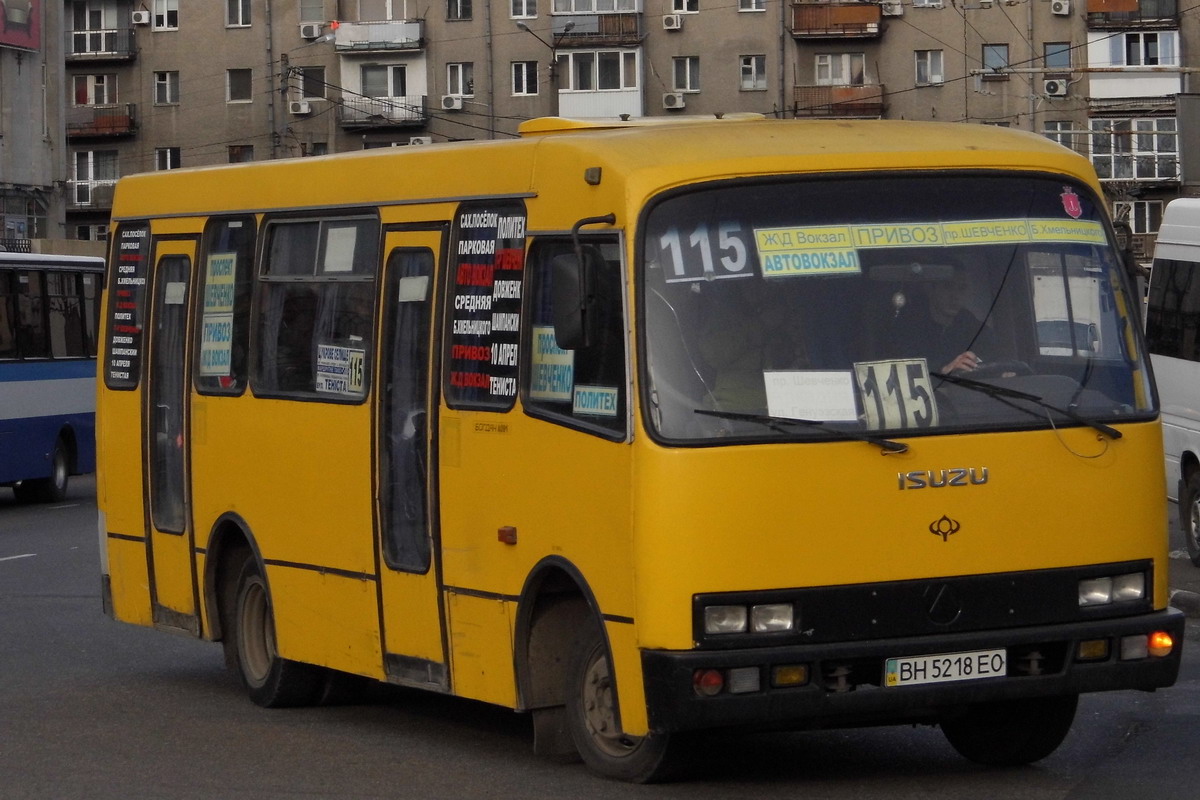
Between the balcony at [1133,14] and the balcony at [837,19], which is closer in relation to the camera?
the balcony at [1133,14]

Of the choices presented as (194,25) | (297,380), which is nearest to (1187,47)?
(194,25)

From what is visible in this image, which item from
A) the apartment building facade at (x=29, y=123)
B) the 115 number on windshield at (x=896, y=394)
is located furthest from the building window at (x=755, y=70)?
the 115 number on windshield at (x=896, y=394)

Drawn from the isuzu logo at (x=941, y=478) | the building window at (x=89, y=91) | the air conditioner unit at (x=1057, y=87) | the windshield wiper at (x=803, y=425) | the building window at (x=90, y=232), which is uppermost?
the building window at (x=89, y=91)

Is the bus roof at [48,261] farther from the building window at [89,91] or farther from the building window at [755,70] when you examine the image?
the building window at [89,91]

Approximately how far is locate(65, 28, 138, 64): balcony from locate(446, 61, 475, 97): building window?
11.9m

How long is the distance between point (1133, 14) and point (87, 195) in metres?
37.9

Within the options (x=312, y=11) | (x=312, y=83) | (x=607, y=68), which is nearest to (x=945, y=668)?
(x=607, y=68)

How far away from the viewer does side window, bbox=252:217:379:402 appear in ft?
32.6

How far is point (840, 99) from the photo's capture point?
73.2 m

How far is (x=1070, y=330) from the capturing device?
26.1 feet

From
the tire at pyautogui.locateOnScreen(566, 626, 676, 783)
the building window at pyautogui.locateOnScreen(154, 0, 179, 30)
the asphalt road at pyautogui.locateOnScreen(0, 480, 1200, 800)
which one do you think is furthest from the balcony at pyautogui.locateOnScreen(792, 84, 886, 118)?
the tire at pyautogui.locateOnScreen(566, 626, 676, 783)

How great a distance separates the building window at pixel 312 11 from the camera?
252 feet

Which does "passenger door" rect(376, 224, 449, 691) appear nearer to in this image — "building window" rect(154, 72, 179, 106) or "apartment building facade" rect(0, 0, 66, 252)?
"apartment building facade" rect(0, 0, 66, 252)

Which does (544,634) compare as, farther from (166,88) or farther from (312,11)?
(166,88)
